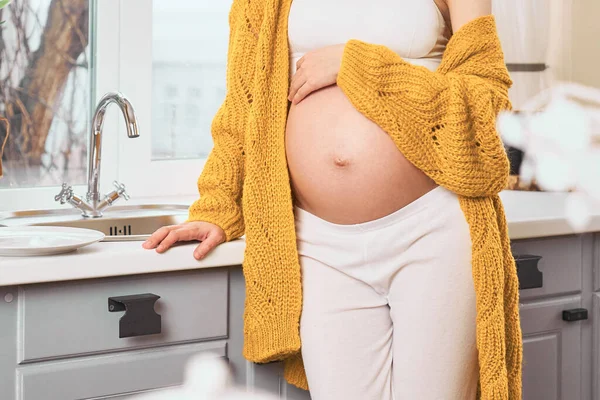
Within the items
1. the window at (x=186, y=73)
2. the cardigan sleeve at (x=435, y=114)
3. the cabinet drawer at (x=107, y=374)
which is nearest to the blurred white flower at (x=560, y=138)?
the window at (x=186, y=73)

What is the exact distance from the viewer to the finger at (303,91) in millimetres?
1246

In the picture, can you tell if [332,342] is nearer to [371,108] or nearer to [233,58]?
[371,108]

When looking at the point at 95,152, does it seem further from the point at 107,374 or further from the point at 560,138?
the point at 560,138

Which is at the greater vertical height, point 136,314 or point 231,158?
point 231,158

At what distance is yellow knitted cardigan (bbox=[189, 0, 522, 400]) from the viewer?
116 cm

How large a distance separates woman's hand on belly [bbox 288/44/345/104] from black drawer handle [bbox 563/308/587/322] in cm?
81

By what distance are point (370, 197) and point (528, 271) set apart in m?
0.57

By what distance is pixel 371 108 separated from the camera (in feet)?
3.84

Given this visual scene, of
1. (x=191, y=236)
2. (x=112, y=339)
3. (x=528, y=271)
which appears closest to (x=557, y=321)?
(x=528, y=271)

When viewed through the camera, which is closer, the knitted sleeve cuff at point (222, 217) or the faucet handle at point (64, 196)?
the knitted sleeve cuff at point (222, 217)

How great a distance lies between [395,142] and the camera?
116cm

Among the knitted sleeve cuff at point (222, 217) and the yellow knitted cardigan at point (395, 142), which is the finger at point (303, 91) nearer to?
the yellow knitted cardigan at point (395, 142)

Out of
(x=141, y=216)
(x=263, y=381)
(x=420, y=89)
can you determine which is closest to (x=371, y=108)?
(x=420, y=89)

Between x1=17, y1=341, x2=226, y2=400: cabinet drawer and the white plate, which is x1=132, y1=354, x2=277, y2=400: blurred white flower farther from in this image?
the white plate
